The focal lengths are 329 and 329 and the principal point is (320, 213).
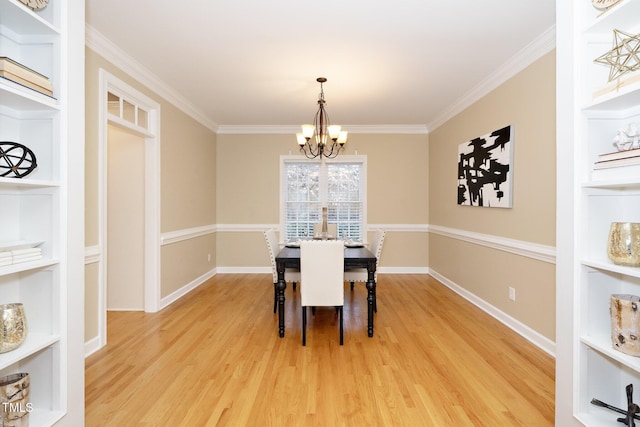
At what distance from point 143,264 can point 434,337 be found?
3341 mm

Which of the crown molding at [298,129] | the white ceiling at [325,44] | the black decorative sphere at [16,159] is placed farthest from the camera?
the crown molding at [298,129]

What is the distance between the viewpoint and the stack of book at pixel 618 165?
1.36 metres

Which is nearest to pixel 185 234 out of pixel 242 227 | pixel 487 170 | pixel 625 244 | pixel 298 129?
pixel 242 227

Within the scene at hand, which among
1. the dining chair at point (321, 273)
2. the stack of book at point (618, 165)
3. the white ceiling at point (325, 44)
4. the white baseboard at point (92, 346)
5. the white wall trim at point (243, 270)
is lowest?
the white baseboard at point (92, 346)

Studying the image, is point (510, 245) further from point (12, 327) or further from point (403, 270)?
point (12, 327)

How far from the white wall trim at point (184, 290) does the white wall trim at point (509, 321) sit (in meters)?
3.86

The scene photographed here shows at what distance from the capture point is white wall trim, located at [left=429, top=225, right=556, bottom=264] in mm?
2822

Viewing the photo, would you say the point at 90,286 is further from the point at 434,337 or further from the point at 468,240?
the point at 468,240

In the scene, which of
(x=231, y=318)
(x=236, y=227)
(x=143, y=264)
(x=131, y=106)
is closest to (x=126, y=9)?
(x=131, y=106)

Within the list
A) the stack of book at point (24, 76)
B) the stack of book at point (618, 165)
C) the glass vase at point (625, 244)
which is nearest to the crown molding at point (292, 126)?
the stack of book at point (24, 76)

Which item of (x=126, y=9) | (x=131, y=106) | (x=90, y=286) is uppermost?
(x=126, y=9)

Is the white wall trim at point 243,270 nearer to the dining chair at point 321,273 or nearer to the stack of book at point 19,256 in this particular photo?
the dining chair at point 321,273

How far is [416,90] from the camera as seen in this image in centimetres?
417

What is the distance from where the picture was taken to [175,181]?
441 cm
